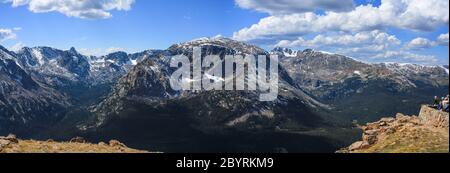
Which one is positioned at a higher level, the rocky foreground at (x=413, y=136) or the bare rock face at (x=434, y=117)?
the bare rock face at (x=434, y=117)

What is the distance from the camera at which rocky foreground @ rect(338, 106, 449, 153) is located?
63.2m

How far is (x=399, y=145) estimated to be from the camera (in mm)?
69750

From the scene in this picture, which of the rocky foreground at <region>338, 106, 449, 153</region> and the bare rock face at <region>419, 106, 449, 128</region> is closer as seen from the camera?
the rocky foreground at <region>338, 106, 449, 153</region>

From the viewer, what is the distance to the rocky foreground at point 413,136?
63250mm

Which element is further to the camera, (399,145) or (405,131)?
(405,131)

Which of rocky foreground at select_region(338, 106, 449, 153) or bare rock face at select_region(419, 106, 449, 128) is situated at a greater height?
bare rock face at select_region(419, 106, 449, 128)

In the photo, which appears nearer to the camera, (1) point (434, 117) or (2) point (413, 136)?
(2) point (413, 136)

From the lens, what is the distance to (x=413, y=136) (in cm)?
7325

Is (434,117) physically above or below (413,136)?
above
